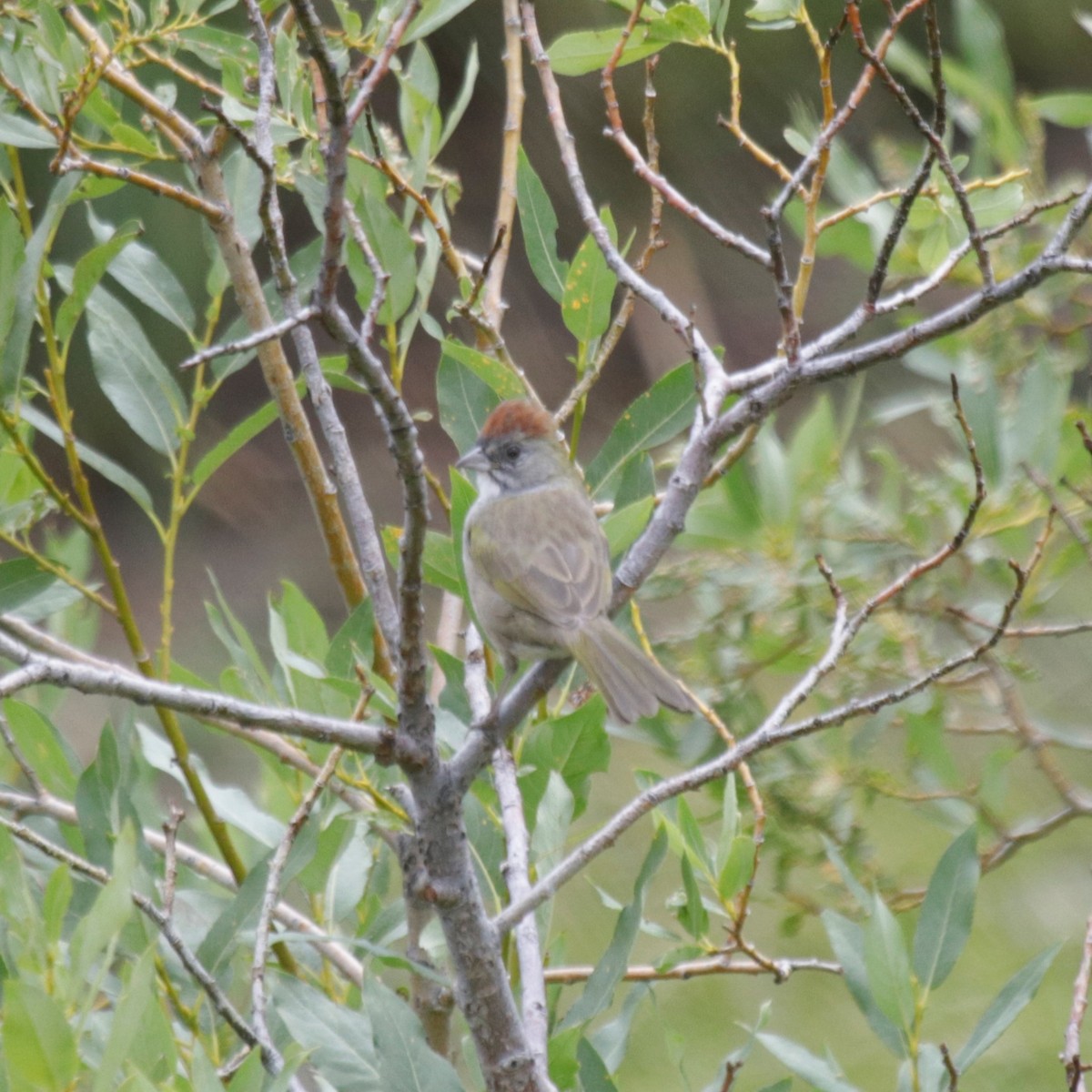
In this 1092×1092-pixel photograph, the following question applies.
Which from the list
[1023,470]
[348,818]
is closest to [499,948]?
[348,818]

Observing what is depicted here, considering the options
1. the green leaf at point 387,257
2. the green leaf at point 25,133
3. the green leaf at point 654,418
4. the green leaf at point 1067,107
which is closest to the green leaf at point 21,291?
the green leaf at point 25,133

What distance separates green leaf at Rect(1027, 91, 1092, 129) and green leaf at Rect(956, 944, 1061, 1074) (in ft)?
5.32

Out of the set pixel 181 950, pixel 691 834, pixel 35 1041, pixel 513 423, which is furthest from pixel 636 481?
pixel 35 1041

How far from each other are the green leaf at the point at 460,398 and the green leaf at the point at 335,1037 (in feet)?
3.01

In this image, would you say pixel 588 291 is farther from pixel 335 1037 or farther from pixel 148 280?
pixel 335 1037

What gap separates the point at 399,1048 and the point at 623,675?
86 cm

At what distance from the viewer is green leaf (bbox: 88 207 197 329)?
2432 millimetres

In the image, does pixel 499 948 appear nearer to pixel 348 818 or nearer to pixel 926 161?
pixel 348 818

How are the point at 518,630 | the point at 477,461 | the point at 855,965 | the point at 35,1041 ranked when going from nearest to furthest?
the point at 35,1041 → the point at 855,965 → the point at 518,630 → the point at 477,461

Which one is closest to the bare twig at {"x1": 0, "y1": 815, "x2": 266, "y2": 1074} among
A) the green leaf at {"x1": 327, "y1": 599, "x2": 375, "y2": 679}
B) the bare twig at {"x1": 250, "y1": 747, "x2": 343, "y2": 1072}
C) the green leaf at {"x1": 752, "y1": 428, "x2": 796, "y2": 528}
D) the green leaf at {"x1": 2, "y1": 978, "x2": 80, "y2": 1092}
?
the bare twig at {"x1": 250, "y1": 747, "x2": 343, "y2": 1072}

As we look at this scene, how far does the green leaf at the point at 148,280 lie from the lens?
7.98 feet

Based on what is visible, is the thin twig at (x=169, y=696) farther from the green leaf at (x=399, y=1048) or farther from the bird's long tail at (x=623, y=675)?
the bird's long tail at (x=623, y=675)

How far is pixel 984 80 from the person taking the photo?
312 centimetres

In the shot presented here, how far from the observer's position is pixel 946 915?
78.8 inches
